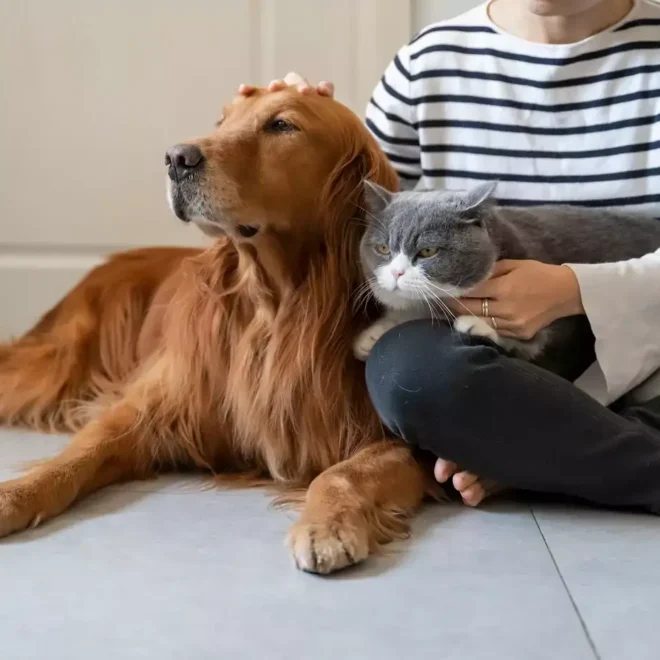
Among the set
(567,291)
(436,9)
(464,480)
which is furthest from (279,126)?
(436,9)

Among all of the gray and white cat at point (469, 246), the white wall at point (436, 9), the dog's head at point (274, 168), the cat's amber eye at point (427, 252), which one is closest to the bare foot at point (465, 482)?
the gray and white cat at point (469, 246)

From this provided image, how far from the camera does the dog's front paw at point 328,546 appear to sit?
103 centimetres

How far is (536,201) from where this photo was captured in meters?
1.59

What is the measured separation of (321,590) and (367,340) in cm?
45

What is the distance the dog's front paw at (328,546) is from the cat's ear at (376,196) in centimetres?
51

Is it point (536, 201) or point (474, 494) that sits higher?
point (536, 201)

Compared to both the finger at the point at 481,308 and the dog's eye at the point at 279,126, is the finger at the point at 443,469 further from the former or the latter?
the dog's eye at the point at 279,126

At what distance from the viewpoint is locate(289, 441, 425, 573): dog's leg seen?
1047 millimetres

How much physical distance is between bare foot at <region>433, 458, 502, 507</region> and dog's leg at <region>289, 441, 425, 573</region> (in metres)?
0.04

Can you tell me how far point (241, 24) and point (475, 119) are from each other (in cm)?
92

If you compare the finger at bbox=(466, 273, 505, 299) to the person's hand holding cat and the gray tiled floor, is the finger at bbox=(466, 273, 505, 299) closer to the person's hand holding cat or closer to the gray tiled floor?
the person's hand holding cat

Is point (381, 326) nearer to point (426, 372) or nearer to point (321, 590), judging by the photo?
point (426, 372)

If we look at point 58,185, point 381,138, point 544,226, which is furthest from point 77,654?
point 58,185

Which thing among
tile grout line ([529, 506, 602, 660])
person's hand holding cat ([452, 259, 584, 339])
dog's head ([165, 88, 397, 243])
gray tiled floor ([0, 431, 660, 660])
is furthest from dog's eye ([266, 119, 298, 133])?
tile grout line ([529, 506, 602, 660])
